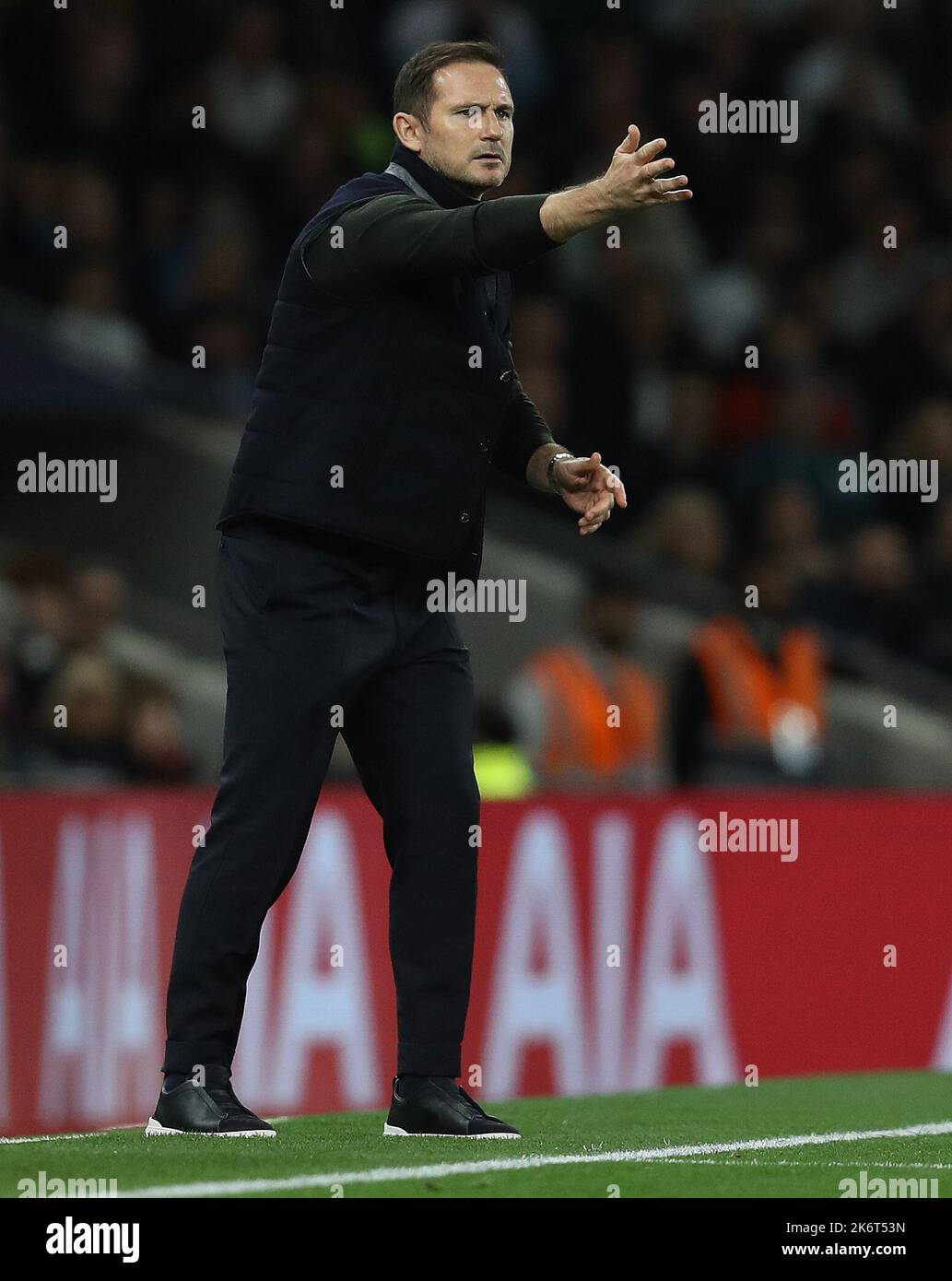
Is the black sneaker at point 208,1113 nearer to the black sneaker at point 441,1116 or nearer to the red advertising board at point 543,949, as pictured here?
the black sneaker at point 441,1116

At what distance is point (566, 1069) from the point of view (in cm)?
855

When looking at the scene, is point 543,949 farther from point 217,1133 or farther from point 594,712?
point 217,1133

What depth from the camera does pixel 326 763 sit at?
521cm

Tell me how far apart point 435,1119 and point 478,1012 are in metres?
3.38

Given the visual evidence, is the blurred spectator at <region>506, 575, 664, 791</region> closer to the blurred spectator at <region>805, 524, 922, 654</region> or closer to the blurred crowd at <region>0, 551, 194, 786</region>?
the blurred crowd at <region>0, 551, 194, 786</region>

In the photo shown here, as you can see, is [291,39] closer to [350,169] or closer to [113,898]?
[350,169]

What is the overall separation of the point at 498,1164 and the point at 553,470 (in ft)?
4.85

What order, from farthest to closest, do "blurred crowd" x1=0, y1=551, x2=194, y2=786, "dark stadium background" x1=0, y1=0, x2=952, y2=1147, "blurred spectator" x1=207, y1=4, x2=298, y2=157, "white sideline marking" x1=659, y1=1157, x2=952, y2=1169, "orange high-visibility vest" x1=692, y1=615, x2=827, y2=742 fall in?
1. "blurred spectator" x1=207, y1=4, x2=298, y2=157
2. "orange high-visibility vest" x1=692, y1=615, x2=827, y2=742
3. "blurred crowd" x1=0, y1=551, x2=194, y2=786
4. "dark stadium background" x1=0, y1=0, x2=952, y2=1147
5. "white sideline marking" x1=659, y1=1157, x2=952, y2=1169

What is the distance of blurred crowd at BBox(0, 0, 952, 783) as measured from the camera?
11867 millimetres

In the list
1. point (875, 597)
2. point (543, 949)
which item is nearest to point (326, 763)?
point (543, 949)

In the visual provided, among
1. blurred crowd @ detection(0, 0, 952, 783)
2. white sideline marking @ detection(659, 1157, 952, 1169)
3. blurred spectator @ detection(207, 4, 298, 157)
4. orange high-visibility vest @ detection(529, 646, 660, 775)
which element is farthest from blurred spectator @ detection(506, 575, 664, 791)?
white sideline marking @ detection(659, 1157, 952, 1169)

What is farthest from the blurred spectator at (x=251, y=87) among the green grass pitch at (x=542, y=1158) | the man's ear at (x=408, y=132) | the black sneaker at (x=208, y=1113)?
the black sneaker at (x=208, y=1113)

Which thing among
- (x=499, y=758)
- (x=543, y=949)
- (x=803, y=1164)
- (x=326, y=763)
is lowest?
(x=803, y=1164)

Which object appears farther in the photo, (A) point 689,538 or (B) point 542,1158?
(A) point 689,538
